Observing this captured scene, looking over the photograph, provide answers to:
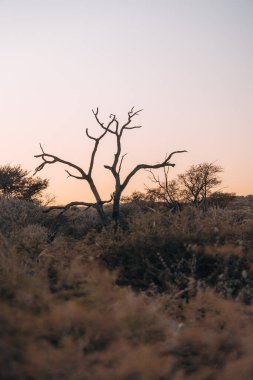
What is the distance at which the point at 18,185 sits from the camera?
29062mm

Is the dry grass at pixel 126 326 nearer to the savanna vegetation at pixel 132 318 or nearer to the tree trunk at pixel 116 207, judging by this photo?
the savanna vegetation at pixel 132 318

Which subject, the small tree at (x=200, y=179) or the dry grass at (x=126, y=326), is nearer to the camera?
the dry grass at (x=126, y=326)

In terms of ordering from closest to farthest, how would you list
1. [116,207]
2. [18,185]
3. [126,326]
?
[126,326], [116,207], [18,185]

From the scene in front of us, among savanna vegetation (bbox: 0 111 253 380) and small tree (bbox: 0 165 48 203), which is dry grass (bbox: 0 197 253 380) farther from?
small tree (bbox: 0 165 48 203)

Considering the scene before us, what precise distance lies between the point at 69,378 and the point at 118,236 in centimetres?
404

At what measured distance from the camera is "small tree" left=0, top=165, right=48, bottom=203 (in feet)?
93.1

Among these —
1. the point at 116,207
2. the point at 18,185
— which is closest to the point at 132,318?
the point at 116,207

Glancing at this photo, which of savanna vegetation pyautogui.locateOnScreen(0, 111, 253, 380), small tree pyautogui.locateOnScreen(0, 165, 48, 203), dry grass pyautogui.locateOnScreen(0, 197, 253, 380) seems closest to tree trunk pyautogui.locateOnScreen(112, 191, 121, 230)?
savanna vegetation pyautogui.locateOnScreen(0, 111, 253, 380)

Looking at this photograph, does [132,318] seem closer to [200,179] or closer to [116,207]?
[116,207]

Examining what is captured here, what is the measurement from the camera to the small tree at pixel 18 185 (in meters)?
28.4

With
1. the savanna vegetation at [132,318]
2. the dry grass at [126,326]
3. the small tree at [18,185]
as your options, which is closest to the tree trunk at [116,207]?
the savanna vegetation at [132,318]

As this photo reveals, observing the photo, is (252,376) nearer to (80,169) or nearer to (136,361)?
(136,361)

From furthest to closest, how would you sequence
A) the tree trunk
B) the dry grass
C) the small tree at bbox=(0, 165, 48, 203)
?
the small tree at bbox=(0, 165, 48, 203)
the tree trunk
the dry grass

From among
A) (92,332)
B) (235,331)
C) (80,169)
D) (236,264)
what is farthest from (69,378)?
(80,169)
